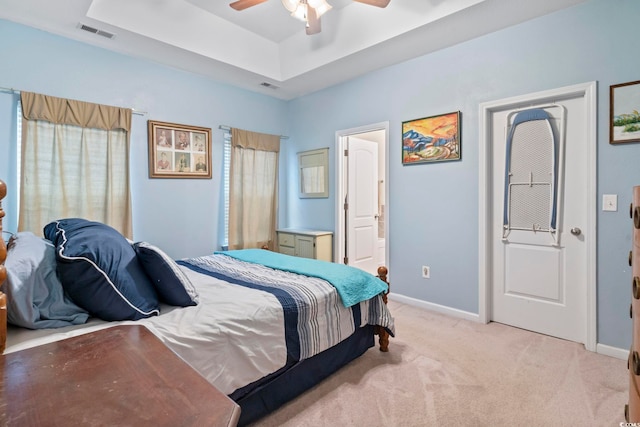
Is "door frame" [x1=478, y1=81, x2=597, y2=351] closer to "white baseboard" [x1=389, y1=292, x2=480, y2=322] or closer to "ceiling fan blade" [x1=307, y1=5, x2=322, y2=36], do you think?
"white baseboard" [x1=389, y1=292, x2=480, y2=322]

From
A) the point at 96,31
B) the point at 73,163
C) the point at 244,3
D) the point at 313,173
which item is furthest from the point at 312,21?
the point at 73,163

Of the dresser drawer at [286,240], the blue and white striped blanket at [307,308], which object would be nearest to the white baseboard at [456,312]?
the blue and white striped blanket at [307,308]

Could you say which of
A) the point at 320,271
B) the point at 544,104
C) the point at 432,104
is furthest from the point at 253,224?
the point at 544,104

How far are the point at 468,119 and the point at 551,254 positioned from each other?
138 cm

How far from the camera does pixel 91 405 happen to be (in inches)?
27.3

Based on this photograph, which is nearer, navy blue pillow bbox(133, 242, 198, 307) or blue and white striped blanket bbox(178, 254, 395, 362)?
navy blue pillow bbox(133, 242, 198, 307)

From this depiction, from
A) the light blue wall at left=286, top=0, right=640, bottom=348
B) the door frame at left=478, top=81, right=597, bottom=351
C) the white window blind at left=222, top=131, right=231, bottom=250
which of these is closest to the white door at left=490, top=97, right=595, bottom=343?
the door frame at left=478, top=81, right=597, bottom=351

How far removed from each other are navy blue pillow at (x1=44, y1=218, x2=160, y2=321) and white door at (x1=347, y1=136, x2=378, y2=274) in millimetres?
3044

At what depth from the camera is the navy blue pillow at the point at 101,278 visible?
54.4 inches

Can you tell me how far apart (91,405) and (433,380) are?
1.93 metres

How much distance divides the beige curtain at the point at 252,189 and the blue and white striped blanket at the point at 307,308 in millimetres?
1715

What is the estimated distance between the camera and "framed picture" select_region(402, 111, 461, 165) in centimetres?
312

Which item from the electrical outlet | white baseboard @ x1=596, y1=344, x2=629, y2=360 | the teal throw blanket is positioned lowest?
white baseboard @ x1=596, y1=344, x2=629, y2=360

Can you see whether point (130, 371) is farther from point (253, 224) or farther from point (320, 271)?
point (253, 224)
